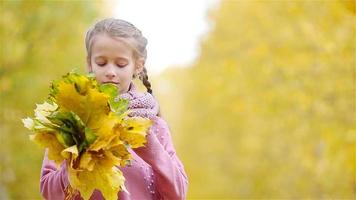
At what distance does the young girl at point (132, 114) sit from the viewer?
12.6 feet

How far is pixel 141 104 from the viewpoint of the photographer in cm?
389

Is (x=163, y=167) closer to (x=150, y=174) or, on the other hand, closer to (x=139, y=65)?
(x=150, y=174)

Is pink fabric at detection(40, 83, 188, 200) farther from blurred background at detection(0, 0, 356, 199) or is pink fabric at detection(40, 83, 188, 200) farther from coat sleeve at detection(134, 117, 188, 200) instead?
blurred background at detection(0, 0, 356, 199)

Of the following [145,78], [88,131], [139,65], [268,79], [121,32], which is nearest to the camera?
[88,131]

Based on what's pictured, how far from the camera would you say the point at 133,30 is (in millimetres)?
3984

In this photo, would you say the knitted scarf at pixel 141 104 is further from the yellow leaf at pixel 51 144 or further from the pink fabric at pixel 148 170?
the yellow leaf at pixel 51 144

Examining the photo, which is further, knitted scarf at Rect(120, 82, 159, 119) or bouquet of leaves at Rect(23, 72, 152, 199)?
knitted scarf at Rect(120, 82, 159, 119)

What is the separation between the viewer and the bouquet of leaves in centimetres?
352

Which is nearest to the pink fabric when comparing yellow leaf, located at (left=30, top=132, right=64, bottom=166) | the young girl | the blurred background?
the young girl

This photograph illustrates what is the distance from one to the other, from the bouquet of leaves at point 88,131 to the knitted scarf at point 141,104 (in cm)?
20

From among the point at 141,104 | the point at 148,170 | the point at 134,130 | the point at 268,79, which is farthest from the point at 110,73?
the point at 268,79

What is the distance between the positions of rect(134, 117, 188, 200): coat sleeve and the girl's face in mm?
228

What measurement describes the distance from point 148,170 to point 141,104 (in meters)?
0.31

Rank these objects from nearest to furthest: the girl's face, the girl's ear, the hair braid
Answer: the girl's face → the girl's ear → the hair braid
